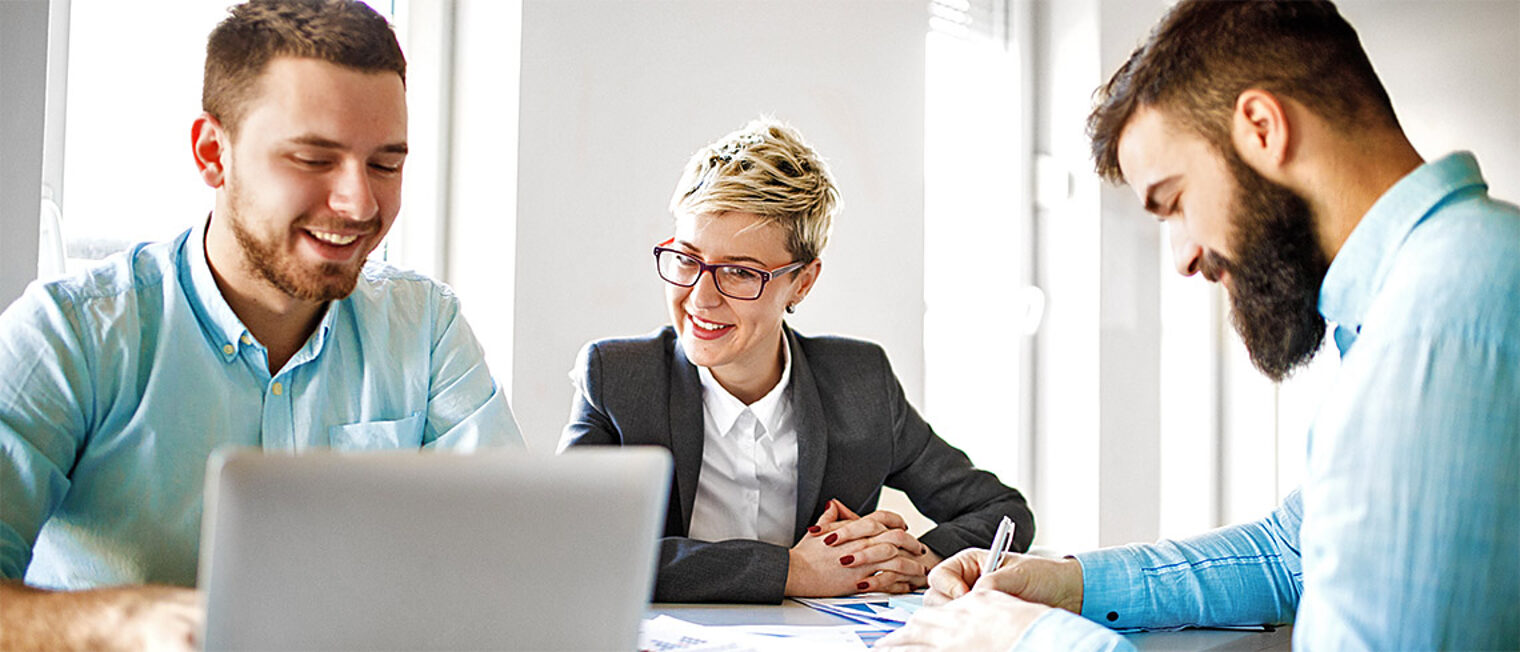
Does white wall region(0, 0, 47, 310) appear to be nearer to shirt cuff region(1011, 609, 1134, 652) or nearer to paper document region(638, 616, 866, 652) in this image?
paper document region(638, 616, 866, 652)

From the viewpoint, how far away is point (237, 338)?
1.56 meters

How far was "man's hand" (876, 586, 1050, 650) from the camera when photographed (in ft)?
4.32

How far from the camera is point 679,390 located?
212 centimetres

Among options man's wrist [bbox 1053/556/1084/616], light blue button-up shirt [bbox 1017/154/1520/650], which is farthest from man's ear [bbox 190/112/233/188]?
light blue button-up shirt [bbox 1017/154/1520/650]

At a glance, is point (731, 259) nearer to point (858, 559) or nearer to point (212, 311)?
point (858, 559)

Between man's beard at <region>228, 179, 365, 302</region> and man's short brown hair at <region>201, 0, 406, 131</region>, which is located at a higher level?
man's short brown hair at <region>201, 0, 406, 131</region>

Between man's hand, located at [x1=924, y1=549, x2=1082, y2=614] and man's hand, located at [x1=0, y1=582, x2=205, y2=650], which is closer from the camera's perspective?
man's hand, located at [x1=0, y1=582, x2=205, y2=650]

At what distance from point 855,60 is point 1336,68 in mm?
2218

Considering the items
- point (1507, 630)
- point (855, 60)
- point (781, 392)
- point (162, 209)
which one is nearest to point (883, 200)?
point (855, 60)

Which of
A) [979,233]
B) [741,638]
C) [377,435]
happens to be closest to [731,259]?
[377,435]

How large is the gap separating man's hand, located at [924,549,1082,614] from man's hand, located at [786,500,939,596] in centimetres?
18

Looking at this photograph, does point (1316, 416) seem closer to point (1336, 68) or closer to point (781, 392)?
point (1336, 68)

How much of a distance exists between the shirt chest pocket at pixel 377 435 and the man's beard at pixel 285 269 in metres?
0.18

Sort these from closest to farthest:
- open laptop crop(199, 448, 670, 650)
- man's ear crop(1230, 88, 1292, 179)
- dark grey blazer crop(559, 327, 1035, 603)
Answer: open laptop crop(199, 448, 670, 650)
man's ear crop(1230, 88, 1292, 179)
dark grey blazer crop(559, 327, 1035, 603)
